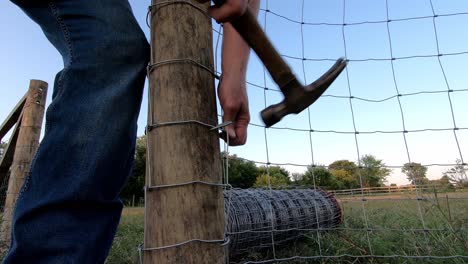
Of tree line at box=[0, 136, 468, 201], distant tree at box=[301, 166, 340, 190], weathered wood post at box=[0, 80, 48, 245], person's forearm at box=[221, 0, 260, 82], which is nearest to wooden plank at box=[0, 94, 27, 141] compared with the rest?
weathered wood post at box=[0, 80, 48, 245]

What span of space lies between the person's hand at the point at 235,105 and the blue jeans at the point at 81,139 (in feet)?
0.66

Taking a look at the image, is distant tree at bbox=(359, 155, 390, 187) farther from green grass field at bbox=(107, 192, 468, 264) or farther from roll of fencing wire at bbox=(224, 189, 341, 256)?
roll of fencing wire at bbox=(224, 189, 341, 256)

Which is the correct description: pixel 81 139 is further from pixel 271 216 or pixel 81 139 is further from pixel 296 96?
pixel 271 216

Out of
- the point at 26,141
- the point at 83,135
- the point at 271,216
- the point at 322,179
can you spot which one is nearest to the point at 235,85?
the point at 83,135

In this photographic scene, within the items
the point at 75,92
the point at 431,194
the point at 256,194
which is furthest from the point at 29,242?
the point at 256,194

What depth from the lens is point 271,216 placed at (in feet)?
8.21

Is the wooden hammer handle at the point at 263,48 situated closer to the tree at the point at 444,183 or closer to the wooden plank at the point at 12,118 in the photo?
the tree at the point at 444,183

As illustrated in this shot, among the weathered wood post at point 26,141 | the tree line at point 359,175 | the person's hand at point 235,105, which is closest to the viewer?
the person's hand at point 235,105

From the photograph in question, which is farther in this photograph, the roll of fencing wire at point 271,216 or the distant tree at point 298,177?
the distant tree at point 298,177

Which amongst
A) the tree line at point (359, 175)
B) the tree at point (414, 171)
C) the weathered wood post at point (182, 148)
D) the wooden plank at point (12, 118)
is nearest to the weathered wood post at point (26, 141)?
the wooden plank at point (12, 118)

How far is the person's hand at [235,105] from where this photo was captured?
0.77 metres

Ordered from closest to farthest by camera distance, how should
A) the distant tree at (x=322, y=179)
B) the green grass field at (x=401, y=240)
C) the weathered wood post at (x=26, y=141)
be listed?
the green grass field at (x=401, y=240)
the weathered wood post at (x=26, y=141)
the distant tree at (x=322, y=179)

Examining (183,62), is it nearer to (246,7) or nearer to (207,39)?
(207,39)

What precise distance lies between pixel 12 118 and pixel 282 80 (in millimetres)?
3605
